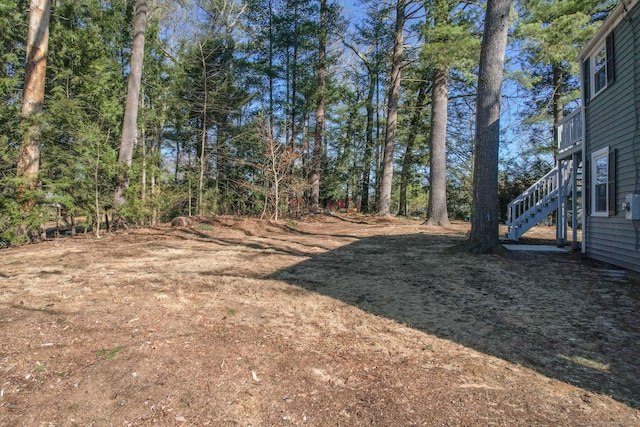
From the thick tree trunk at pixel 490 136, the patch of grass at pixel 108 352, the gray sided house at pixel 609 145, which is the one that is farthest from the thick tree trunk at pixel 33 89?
the gray sided house at pixel 609 145

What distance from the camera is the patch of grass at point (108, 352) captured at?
247 cm

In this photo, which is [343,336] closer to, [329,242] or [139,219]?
[329,242]

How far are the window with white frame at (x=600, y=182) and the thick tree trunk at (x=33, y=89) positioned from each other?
37.4 feet

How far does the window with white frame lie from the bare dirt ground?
80.6 inches

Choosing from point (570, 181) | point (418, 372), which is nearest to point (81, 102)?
point (418, 372)

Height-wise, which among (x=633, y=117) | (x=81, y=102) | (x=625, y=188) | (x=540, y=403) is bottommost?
(x=540, y=403)

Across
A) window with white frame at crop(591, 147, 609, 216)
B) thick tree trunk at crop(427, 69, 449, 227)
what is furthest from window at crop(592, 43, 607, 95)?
thick tree trunk at crop(427, 69, 449, 227)

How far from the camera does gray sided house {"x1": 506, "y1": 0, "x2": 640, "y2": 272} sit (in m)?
5.64

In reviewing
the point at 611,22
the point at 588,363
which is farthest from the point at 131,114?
the point at 611,22

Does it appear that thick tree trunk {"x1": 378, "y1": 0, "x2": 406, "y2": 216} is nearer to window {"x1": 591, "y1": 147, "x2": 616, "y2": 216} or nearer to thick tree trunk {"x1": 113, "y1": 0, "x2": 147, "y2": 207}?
window {"x1": 591, "y1": 147, "x2": 616, "y2": 216}

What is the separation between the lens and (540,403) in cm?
204

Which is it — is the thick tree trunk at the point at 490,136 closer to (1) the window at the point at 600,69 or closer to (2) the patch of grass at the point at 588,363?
(1) the window at the point at 600,69

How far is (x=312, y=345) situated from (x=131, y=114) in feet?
31.0

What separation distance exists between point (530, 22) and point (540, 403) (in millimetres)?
11449
